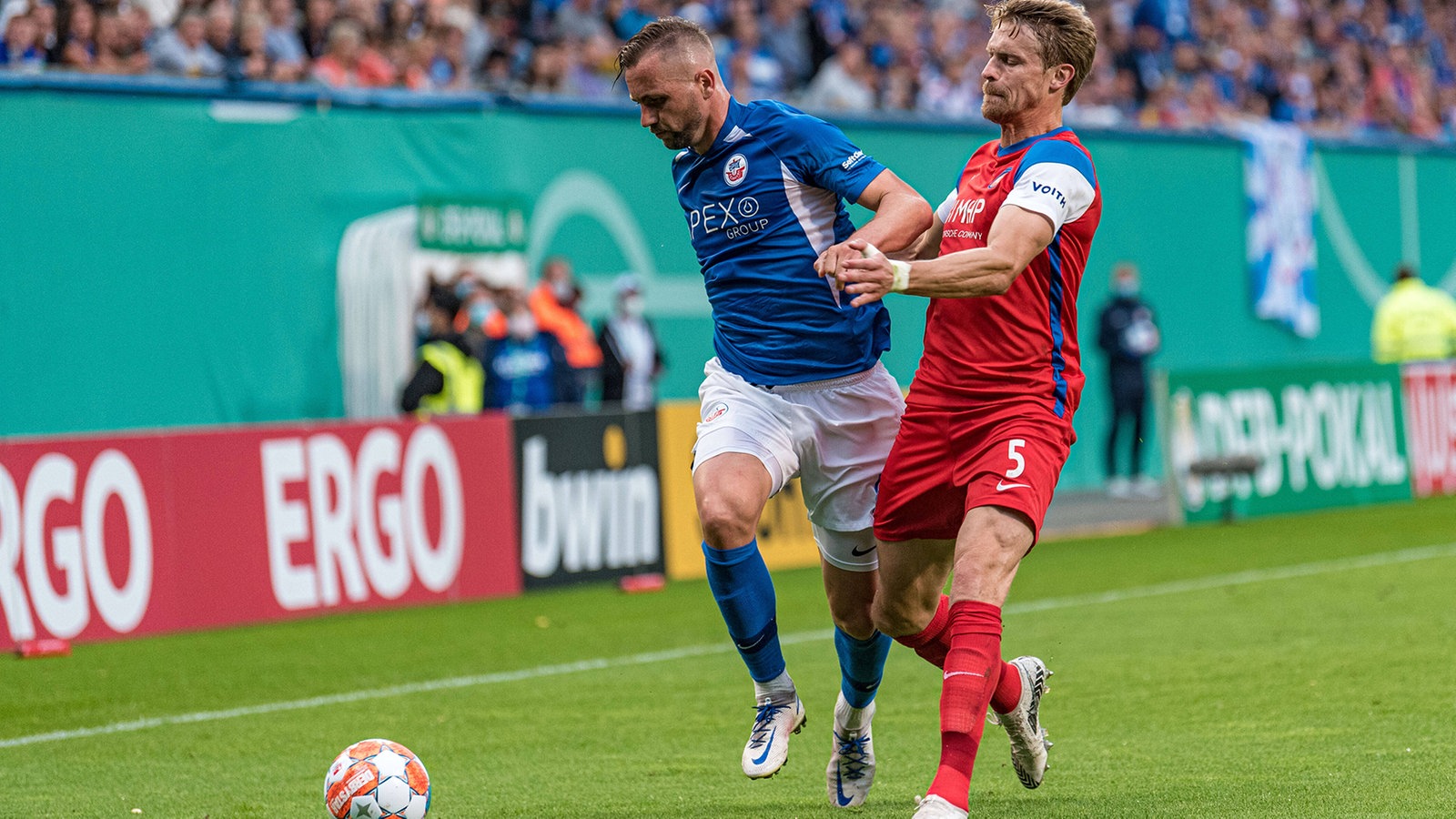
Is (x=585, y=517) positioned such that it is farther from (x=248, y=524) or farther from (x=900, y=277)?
(x=900, y=277)

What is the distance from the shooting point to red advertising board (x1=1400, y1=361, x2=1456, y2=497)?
61.7 ft

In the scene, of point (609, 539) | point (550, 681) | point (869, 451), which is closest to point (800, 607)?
point (609, 539)

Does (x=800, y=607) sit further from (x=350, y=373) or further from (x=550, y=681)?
(x=350, y=373)

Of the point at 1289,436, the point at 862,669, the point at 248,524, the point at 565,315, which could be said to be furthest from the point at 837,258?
the point at 1289,436

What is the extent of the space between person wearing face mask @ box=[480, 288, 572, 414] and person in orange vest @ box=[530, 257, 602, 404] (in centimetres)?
41

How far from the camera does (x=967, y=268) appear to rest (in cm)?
504

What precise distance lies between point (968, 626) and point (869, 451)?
3.65 feet

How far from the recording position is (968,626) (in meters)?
5.16

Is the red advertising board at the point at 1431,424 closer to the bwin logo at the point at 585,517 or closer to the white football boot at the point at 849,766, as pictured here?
the bwin logo at the point at 585,517

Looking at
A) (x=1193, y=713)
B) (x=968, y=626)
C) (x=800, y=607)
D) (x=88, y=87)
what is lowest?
(x=800, y=607)

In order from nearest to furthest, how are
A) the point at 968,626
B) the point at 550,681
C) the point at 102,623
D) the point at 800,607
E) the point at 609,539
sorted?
the point at 968,626 → the point at 550,681 → the point at 102,623 → the point at 800,607 → the point at 609,539

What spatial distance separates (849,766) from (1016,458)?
49.2 inches

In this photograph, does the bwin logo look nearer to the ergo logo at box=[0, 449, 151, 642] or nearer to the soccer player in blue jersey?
the ergo logo at box=[0, 449, 151, 642]

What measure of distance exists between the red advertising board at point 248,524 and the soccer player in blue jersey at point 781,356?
549 centimetres
